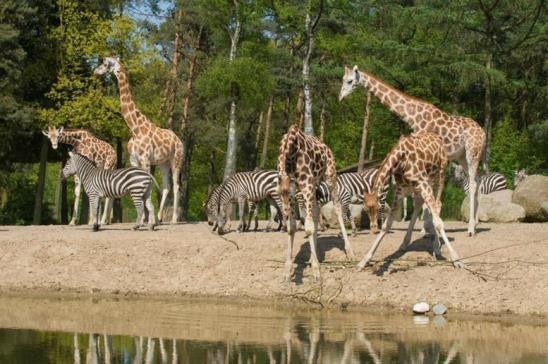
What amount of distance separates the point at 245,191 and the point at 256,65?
15225 mm

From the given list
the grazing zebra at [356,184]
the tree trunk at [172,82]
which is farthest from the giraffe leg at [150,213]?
the tree trunk at [172,82]

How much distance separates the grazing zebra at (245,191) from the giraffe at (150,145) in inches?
142

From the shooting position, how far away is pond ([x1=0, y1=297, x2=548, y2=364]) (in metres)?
13.9

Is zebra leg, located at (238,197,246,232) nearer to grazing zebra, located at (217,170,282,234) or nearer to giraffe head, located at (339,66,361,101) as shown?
grazing zebra, located at (217,170,282,234)

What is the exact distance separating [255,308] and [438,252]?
152 inches

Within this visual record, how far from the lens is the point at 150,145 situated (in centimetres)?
2711

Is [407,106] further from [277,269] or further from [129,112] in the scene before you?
[129,112]

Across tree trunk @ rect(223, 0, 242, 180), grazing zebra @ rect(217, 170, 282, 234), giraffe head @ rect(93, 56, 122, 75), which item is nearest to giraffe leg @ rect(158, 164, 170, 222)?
giraffe head @ rect(93, 56, 122, 75)

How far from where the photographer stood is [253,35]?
41344mm

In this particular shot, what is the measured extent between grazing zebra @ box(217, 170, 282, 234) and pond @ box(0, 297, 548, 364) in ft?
13.7

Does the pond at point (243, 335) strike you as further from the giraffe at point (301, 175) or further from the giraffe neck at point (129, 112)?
the giraffe neck at point (129, 112)

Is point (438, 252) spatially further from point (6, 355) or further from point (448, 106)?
point (448, 106)

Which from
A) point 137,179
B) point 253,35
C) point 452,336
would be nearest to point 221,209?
point 137,179

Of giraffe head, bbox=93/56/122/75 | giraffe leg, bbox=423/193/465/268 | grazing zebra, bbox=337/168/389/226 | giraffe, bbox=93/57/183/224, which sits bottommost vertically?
giraffe leg, bbox=423/193/465/268
